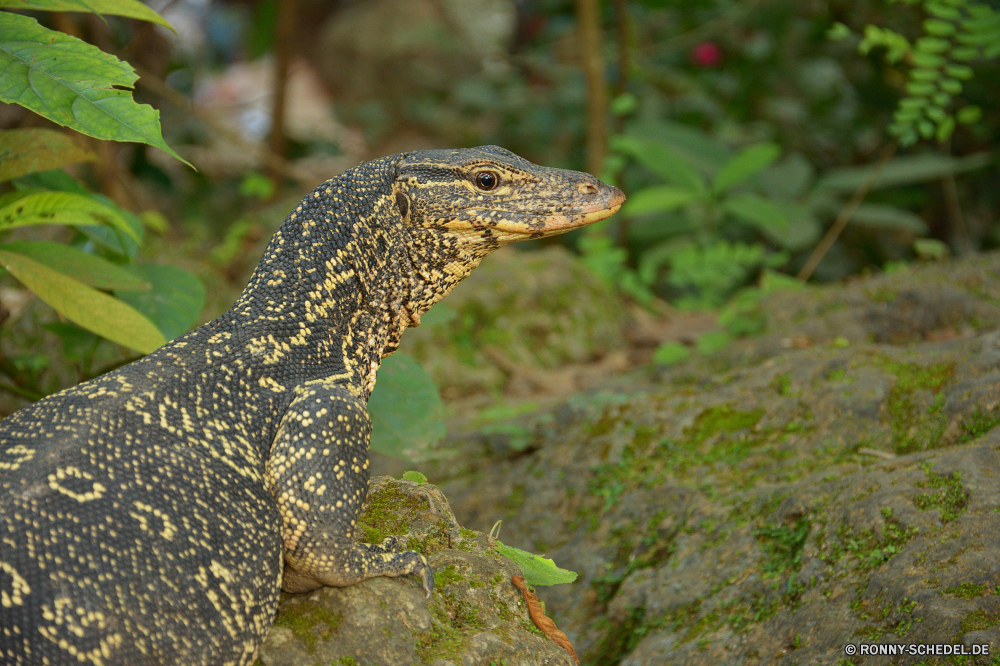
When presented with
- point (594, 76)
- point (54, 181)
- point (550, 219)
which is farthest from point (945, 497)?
point (594, 76)

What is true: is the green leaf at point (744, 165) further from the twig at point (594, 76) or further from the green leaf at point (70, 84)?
the green leaf at point (70, 84)

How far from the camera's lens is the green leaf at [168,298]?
4680 mm

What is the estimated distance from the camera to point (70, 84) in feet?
11.2

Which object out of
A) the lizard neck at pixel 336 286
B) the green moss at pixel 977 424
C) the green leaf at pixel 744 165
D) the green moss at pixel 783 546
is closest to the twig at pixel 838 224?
the green leaf at pixel 744 165

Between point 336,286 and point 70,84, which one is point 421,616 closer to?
point 336,286

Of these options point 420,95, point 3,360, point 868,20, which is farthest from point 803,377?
point 420,95

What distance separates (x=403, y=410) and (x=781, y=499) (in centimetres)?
219

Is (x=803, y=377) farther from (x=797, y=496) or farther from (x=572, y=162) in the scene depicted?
(x=572, y=162)

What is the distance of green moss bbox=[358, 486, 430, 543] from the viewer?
12.2 feet

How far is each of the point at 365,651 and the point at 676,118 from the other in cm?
1322

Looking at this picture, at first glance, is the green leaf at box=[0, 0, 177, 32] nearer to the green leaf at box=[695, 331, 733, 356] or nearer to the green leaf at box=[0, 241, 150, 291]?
the green leaf at box=[0, 241, 150, 291]

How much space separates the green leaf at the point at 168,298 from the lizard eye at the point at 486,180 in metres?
1.91

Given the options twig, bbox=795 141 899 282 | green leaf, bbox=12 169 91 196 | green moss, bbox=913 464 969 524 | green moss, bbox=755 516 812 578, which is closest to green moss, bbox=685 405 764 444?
green moss, bbox=755 516 812 578

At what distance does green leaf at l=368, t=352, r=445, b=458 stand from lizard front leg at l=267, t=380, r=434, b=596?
121 centimetres
